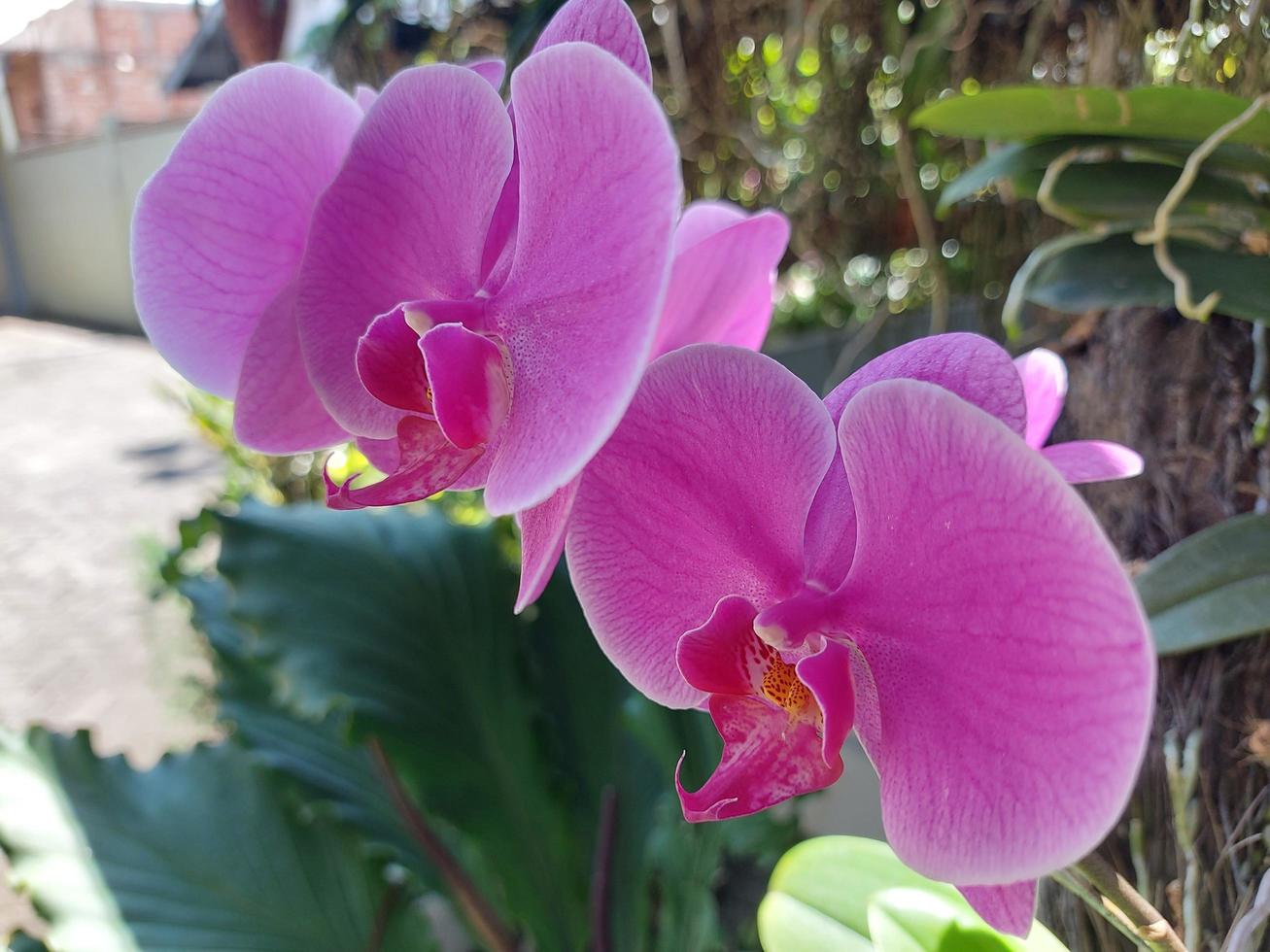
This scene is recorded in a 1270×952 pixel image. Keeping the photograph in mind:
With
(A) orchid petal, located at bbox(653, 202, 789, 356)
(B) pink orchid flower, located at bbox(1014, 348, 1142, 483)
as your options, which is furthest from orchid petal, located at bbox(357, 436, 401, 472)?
(B) pink orchid flower, located at bbox(1014, 348, 1142, 483)

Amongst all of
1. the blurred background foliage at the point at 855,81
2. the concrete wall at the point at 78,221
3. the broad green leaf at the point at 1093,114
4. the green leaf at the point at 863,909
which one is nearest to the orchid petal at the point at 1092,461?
the green leaf at the point at 863,909

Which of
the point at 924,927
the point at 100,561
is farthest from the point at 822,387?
the point at 100,561

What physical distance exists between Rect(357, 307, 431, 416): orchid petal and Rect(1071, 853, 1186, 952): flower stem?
222mm

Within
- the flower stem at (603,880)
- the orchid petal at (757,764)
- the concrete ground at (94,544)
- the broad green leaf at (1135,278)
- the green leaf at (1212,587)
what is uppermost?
the broad green leaf at (1135,278)

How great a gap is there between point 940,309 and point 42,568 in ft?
10.3

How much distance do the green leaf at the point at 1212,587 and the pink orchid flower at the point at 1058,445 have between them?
0.21 meters

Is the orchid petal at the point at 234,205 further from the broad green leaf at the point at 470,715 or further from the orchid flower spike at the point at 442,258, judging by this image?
the broad green leaf at the point at 470,715

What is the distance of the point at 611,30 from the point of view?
0.81 ft

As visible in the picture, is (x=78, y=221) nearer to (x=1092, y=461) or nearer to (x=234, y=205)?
(x=234, y=205)

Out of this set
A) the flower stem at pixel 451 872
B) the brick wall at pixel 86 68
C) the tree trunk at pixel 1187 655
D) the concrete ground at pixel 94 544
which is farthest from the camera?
the brick wall at pixel 86 68

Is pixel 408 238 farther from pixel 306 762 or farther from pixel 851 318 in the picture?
pixel 851 318

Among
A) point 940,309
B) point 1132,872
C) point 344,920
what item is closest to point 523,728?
point 344,920

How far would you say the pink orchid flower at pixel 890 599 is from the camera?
0.18 m

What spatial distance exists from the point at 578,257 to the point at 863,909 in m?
0.39
